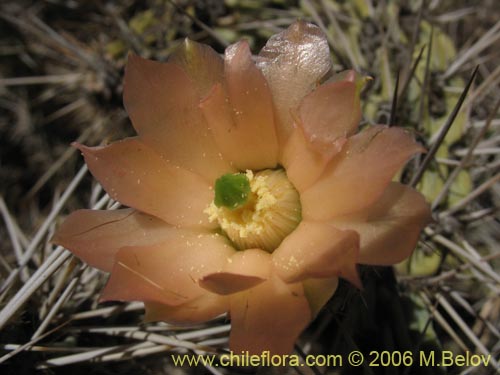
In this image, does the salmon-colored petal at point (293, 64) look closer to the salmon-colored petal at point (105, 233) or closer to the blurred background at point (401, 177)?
the blurred background at point (401, 177)

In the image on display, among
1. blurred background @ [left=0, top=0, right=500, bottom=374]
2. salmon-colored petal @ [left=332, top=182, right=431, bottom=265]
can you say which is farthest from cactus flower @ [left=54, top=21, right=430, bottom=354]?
blurred background @ [left=0, top=0, right=500, bottom=374]

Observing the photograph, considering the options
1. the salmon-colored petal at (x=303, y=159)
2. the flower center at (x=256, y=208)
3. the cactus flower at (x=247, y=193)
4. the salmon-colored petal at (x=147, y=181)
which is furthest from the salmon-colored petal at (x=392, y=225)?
the salmon-colored petal at (x=147, y=181)

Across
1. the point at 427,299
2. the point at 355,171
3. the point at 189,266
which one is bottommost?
the point at 427,299

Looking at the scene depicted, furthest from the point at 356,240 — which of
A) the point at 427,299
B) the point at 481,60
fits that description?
the point at 481,60

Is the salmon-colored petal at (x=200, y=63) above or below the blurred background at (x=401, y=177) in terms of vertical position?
above

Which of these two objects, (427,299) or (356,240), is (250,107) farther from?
(427,299)

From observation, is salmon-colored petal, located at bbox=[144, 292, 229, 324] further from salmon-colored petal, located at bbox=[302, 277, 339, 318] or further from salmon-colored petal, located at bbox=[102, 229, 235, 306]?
salmon-colored petal, located at bbox=[302, 277, 339, 318]

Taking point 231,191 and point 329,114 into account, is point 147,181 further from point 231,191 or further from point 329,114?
point 329,114
